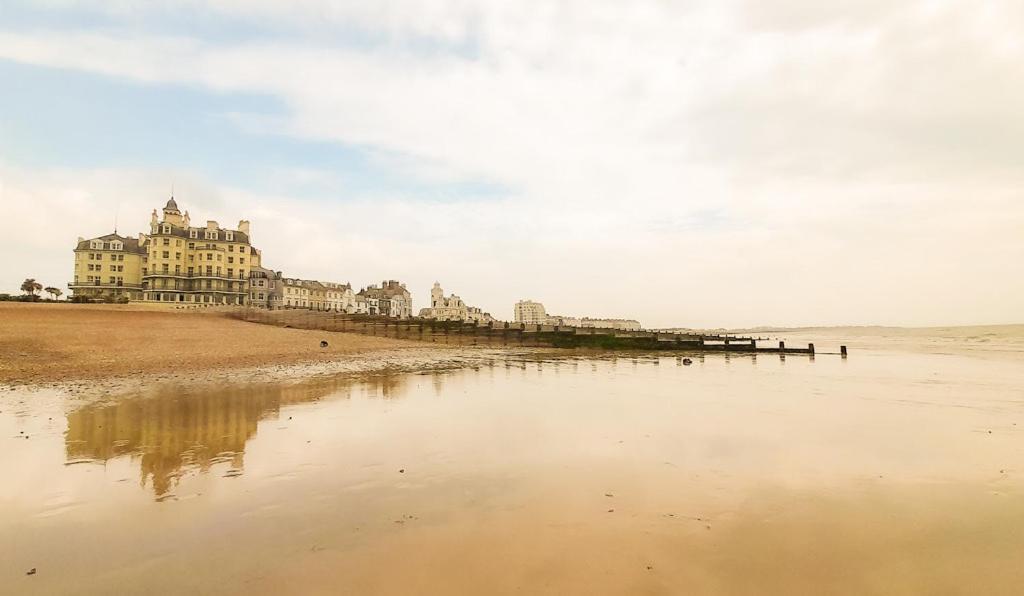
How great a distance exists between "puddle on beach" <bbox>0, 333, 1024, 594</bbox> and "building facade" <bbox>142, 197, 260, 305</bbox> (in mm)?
73611

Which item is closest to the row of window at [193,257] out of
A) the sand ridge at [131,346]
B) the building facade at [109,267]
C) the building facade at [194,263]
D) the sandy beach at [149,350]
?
the building facade at [194,263]

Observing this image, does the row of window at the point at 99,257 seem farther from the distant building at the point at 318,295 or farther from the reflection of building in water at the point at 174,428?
the reflection of building in water at the point at 174,428

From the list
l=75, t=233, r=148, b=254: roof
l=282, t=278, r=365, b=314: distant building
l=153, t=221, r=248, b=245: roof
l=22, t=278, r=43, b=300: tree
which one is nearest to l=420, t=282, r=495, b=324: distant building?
l=282, t=278, r=365, b=314: distant building

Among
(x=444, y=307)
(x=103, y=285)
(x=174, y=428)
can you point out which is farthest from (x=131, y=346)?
(x=444, y=307)

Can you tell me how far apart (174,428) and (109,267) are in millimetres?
89558

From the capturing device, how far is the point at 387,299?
141 meters

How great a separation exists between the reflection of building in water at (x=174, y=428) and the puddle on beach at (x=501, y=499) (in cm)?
7

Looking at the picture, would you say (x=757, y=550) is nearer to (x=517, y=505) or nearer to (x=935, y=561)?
(x=935, y=561)

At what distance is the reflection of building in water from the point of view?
8242 millimetres

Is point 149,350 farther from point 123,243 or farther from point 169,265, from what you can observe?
point 123,243

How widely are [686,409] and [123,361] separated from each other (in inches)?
980

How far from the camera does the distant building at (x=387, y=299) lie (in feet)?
453

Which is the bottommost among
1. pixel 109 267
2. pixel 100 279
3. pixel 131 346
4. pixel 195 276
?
pixel 131 346

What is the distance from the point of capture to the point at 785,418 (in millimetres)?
12805
